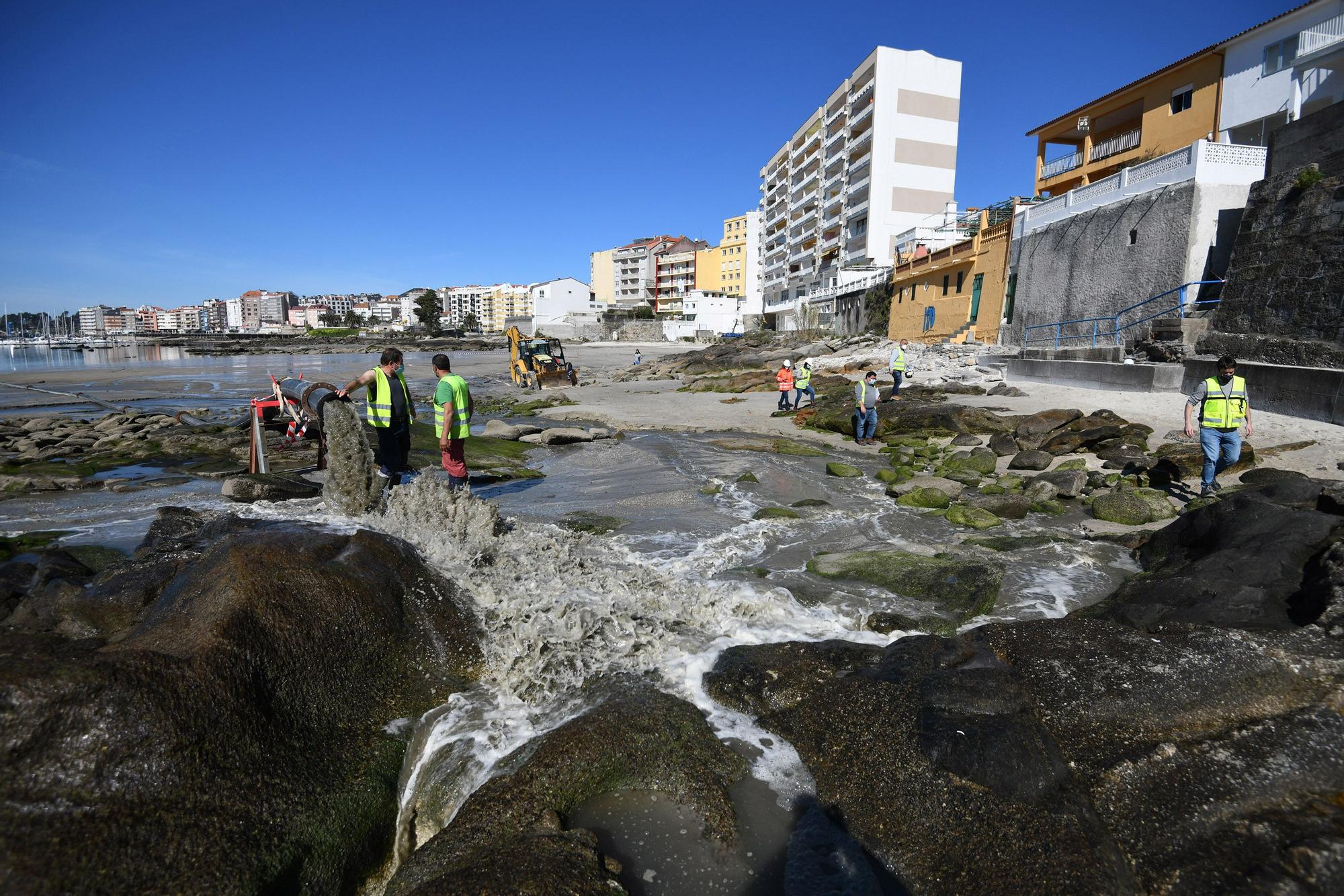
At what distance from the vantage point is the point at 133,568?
17.9 feet

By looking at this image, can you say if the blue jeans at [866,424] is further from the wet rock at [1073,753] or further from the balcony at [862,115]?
the balcony at [862,115]

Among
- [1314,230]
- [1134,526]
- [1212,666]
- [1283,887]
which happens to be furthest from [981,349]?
[1283,887]

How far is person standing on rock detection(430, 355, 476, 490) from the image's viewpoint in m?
7.93

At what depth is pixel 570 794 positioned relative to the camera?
343 centimetres

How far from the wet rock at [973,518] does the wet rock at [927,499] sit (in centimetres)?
33

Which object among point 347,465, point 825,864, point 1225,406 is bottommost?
point 825,864

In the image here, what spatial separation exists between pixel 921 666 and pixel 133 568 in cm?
603

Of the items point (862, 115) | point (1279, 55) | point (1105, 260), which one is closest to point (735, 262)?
point (862, 115)

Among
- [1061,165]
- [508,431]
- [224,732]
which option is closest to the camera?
[224,732]

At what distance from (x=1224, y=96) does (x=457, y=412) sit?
111 feet

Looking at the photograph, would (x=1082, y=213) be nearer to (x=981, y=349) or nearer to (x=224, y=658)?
(x=981, y=349)

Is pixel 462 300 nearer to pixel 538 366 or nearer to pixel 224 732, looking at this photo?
pixel 538 366

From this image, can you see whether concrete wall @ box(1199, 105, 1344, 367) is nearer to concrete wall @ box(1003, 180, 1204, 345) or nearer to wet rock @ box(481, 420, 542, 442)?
concrete wall @ box(1003, 180, 1204, 345)

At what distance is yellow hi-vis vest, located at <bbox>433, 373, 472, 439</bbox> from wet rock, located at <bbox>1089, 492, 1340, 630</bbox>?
6.71 m
